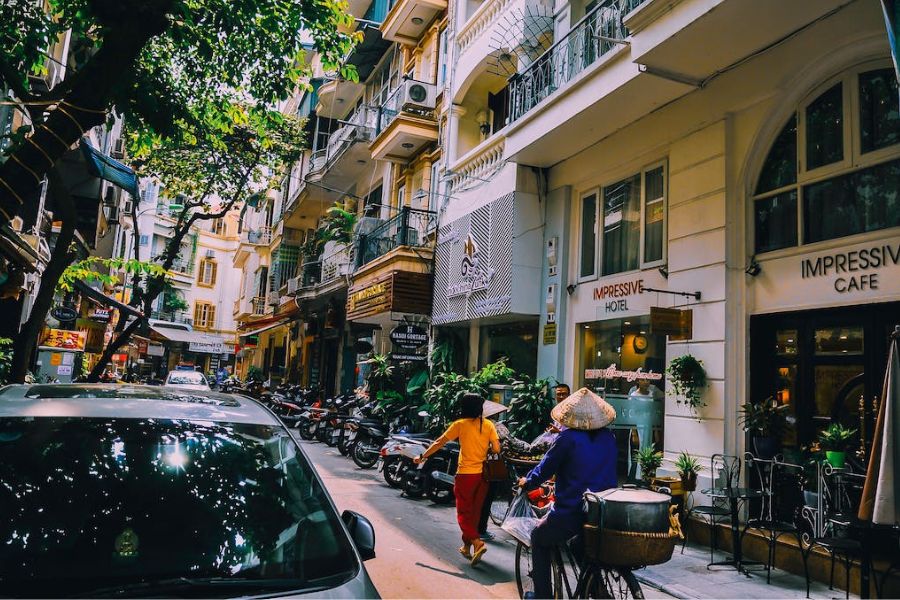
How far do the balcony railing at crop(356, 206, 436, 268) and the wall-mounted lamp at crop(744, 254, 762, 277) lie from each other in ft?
31.1

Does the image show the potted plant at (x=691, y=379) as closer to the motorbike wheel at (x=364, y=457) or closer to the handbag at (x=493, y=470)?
the handbag at (x=493, y=470)

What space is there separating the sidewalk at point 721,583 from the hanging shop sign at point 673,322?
2884 millimetres

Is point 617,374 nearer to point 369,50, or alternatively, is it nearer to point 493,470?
point 493,470

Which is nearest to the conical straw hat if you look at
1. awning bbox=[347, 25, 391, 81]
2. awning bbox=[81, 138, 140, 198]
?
awning bbox=[81, 138, 140, 198]

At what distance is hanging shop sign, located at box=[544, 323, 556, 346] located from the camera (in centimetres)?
1169

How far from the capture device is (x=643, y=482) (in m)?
8.61

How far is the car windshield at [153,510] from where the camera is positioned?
228 centimetres

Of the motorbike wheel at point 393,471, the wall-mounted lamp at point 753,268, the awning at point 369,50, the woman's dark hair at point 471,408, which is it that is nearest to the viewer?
the woman's dark hair at point 471,408

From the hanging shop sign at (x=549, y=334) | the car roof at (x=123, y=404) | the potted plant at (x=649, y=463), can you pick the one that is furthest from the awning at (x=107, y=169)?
the potted plant at (x=649, y=463)

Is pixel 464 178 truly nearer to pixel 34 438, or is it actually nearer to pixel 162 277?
pixel 162 277

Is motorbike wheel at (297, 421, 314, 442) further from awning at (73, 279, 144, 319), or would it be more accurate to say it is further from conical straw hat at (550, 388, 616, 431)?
conical straw hat at (550, 388, 616, 431)

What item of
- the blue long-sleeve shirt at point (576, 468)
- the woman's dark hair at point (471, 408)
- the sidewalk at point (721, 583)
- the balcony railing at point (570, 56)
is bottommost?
the sidewalk at point (721, 583)

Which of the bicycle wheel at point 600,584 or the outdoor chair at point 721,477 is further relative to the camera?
the outdoor chair at point 721,477

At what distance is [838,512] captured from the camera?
592 cm
